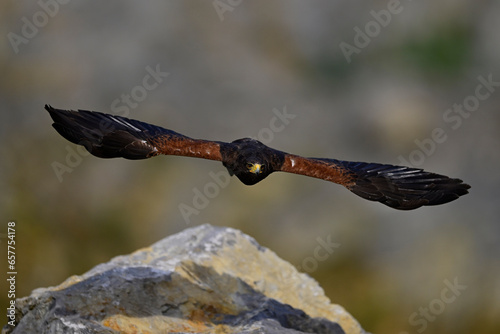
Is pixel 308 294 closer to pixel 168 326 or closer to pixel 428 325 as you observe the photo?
pixel 168 326

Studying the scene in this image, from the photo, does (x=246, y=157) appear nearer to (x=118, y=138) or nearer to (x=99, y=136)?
(x=118, y=138)

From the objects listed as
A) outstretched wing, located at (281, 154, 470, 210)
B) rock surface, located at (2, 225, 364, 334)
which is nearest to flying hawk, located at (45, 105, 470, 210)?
outstretched wing, located at (281, 154, 470, 210)

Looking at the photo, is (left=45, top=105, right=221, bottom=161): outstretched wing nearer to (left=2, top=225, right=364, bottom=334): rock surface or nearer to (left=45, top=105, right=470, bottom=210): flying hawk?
(left=45, top=105, right=470, bottom=210): flying hawk

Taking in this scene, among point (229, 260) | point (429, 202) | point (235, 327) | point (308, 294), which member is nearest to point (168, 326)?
point (235, 327)

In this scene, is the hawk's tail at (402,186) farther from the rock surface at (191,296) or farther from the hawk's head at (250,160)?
the rock surface at (191,296)

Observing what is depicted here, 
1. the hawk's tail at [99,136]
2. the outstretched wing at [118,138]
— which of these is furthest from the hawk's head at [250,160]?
the hawk's tail at [99,136]

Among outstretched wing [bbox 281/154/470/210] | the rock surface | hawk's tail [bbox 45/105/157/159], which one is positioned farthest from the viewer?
outstretched wing [bbox 281/154/470/210]
